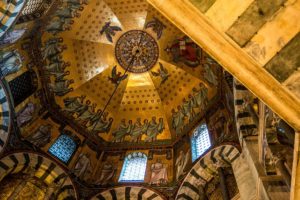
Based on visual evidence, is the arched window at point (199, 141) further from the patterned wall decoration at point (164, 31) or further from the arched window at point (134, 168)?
the patterned wall decoration at point (164, 31)

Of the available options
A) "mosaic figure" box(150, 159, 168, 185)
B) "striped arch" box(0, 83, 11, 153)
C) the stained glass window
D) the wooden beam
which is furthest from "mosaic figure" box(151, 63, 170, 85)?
the wooden beam

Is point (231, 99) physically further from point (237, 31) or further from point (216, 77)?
point (237, 31)

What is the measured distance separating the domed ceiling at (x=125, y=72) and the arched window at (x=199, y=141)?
588 millimetres

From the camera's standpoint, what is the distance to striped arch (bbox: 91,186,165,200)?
409 inches

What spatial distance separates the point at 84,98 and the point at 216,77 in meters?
6.48

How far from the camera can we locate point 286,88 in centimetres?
264

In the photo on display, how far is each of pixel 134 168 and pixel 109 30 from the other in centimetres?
745

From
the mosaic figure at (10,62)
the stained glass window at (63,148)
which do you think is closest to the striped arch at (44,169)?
the stained glass window at (63,148)

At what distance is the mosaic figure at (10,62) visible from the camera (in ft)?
34.4

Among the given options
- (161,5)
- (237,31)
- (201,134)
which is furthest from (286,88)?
(201,134)

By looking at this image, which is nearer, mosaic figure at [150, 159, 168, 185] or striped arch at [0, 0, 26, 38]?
striped arch at [0, 0, 26, 38]

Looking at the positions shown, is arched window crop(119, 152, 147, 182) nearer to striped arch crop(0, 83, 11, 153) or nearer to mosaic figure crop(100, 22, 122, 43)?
striped arch crop(0, 83, 11, 153)

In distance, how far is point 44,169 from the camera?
35.3ft

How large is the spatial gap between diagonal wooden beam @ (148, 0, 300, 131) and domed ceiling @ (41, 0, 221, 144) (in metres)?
9.02
